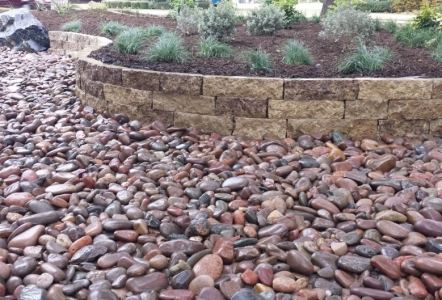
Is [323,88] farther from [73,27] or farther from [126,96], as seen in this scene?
[73,27]

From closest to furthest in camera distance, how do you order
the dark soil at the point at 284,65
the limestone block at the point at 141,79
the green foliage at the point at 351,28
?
the limestone block at the point at 141,79 < the dark soil at the point at 284,65 < the green foliage at the point at 351,28

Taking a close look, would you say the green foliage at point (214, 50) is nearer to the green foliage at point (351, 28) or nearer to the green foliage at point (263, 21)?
the green foliage at point (351, 28)

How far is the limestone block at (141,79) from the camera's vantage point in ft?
14.7

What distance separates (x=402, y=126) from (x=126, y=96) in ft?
8.24

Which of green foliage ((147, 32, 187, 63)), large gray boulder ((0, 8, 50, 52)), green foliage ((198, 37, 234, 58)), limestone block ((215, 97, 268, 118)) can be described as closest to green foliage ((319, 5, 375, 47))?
green foliage ((198, 37, 234, 58))

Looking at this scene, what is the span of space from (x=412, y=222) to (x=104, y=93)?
10.4ft

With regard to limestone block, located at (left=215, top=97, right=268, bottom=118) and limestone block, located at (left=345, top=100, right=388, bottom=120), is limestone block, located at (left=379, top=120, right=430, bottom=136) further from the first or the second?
limestone block, located at (left=215, top=97, right=268, bottom=118)

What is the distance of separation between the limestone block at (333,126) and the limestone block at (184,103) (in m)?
0.72

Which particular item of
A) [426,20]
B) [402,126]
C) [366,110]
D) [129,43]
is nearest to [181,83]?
[129,43]

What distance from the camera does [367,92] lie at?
13.8ft

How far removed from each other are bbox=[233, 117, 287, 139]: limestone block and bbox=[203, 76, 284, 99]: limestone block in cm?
21

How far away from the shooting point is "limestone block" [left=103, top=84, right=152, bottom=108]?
4590 mm

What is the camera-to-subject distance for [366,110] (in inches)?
167

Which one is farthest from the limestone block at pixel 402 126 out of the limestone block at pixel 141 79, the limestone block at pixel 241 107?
the limestone block at pixel 141 79
